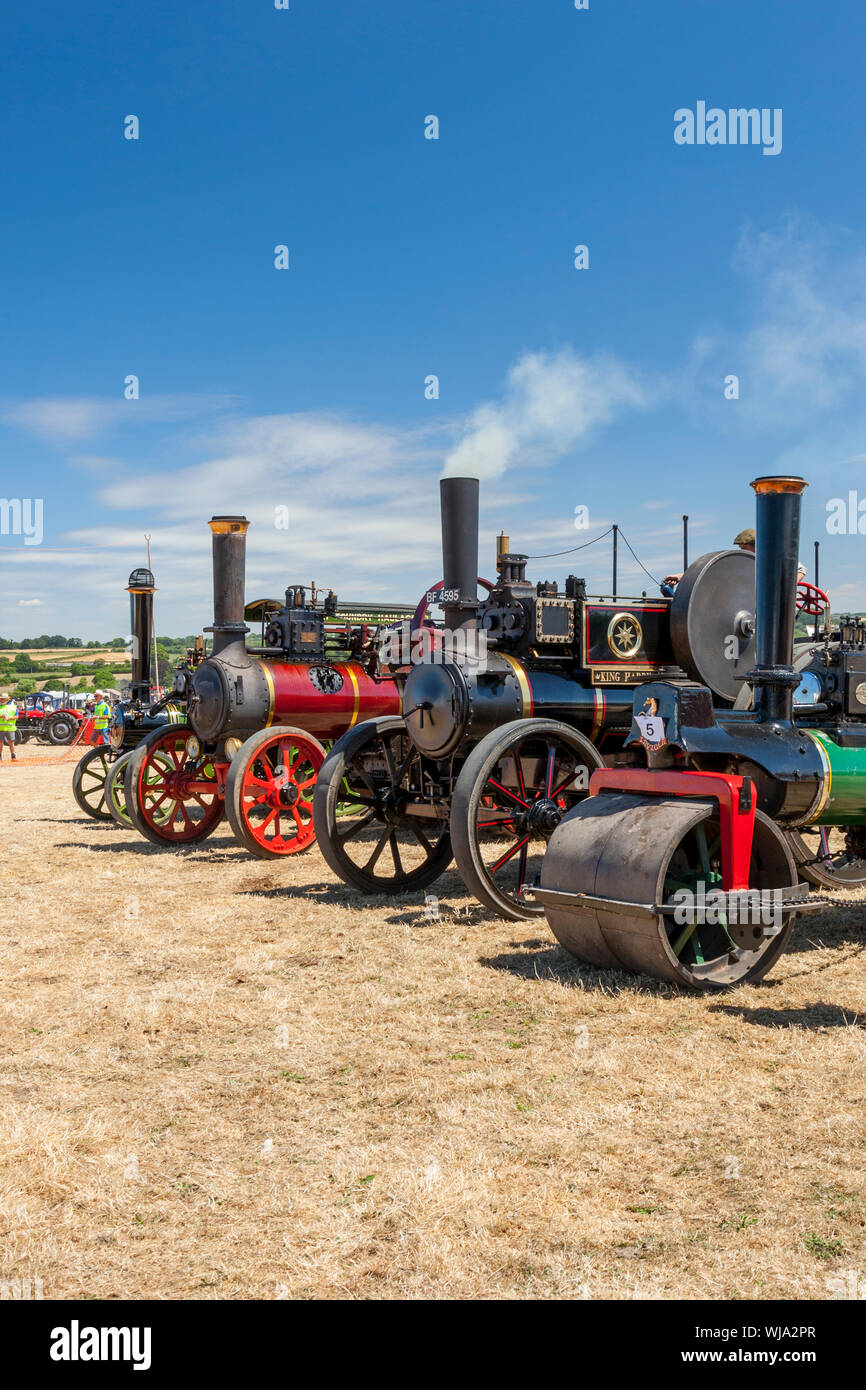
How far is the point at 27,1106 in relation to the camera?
4.02 meters

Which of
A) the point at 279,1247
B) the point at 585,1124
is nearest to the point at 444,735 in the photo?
the point at 585,1124

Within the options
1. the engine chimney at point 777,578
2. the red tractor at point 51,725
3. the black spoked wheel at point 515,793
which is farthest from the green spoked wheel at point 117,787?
the red tractor at point 51,725

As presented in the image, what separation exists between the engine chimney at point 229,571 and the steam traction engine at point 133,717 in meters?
1.67

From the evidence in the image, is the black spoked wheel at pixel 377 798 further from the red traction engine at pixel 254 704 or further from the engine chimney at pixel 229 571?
the engine chimney at pixel 229 571

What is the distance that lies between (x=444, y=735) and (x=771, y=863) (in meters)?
2.47

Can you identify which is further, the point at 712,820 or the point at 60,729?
the point at 60,729

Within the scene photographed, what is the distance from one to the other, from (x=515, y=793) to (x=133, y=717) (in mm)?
6629

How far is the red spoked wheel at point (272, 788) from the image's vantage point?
371 inches

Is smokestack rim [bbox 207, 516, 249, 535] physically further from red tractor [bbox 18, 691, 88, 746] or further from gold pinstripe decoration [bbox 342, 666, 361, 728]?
red tractor [bbox 18, 691, 88, 746]

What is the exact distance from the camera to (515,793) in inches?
291

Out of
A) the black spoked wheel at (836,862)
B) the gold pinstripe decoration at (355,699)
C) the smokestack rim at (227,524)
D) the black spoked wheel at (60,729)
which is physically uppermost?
the smokestack rim at (227,524)

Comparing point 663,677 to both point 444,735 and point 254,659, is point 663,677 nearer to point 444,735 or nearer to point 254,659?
point 444,735

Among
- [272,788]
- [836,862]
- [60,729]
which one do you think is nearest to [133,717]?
[272,788]

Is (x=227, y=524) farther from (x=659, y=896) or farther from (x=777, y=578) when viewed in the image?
(x=659, y=896)
